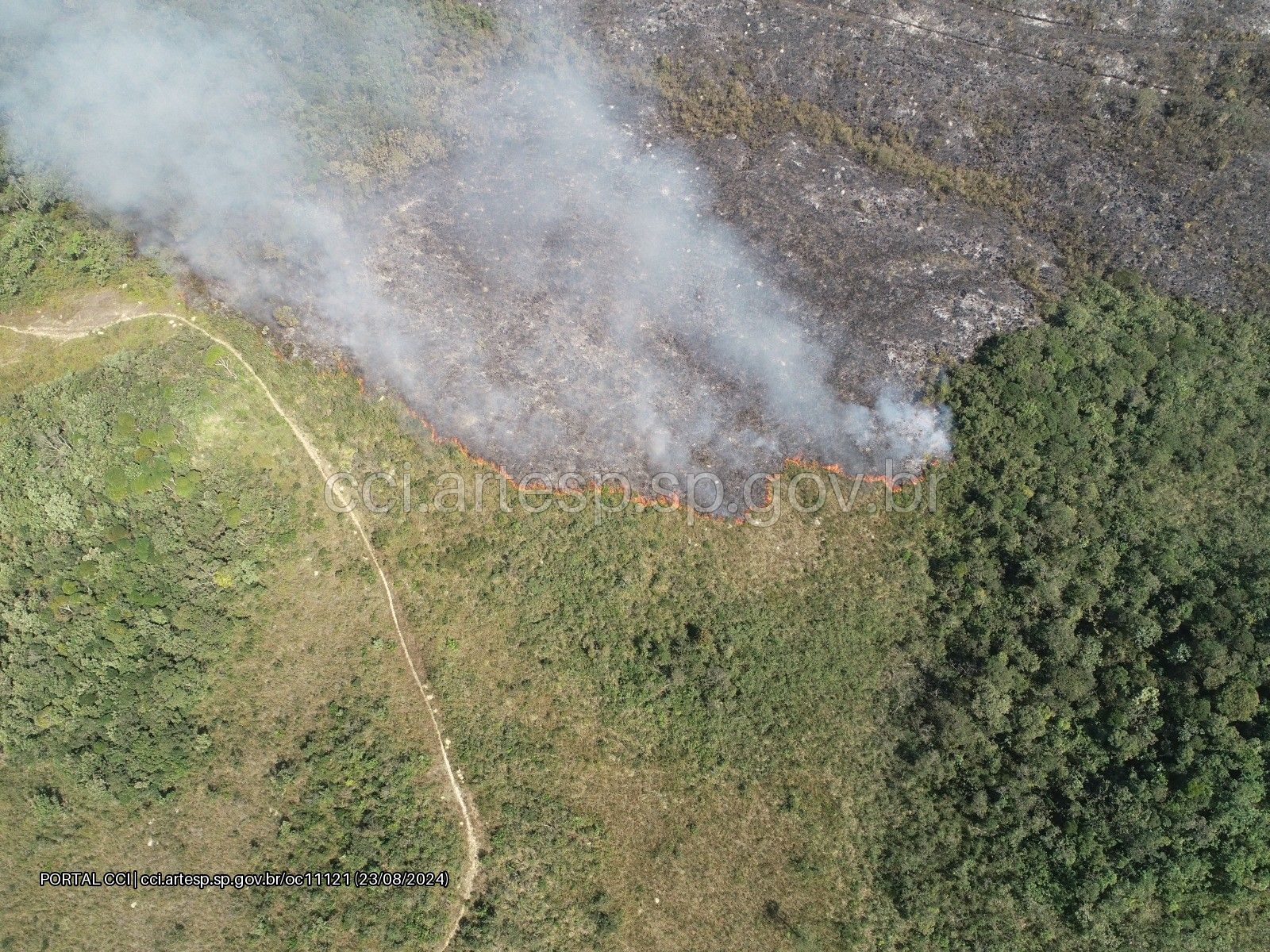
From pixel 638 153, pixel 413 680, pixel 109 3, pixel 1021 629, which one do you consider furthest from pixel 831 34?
pixel 413 680

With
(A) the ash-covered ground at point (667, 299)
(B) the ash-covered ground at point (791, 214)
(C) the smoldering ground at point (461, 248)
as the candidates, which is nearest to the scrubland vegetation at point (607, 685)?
(C) the smoldering ground at point (461, 248)

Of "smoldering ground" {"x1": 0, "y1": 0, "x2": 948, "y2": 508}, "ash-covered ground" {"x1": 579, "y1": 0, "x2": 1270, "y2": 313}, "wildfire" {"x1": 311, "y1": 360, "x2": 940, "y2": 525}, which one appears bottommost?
"wildfire" {"x1": 311, "y1": 360, "x2": 940, "y2": 525}

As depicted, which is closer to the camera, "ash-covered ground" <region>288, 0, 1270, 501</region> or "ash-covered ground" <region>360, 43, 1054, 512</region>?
"ash-covered ground" <region>360, 43, 1054, 512</region>

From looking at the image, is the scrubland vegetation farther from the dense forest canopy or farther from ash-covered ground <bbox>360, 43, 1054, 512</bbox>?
ash-covered ground <bbox>360, 43, 1054, 512</bbox>

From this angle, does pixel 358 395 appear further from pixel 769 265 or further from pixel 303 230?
pixel 769 265

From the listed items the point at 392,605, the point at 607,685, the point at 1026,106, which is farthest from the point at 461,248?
the point at 1026,106

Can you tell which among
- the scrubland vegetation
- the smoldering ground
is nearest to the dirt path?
the scrubland vegetation

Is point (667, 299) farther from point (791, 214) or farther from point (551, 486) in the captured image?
point (551, 486)
